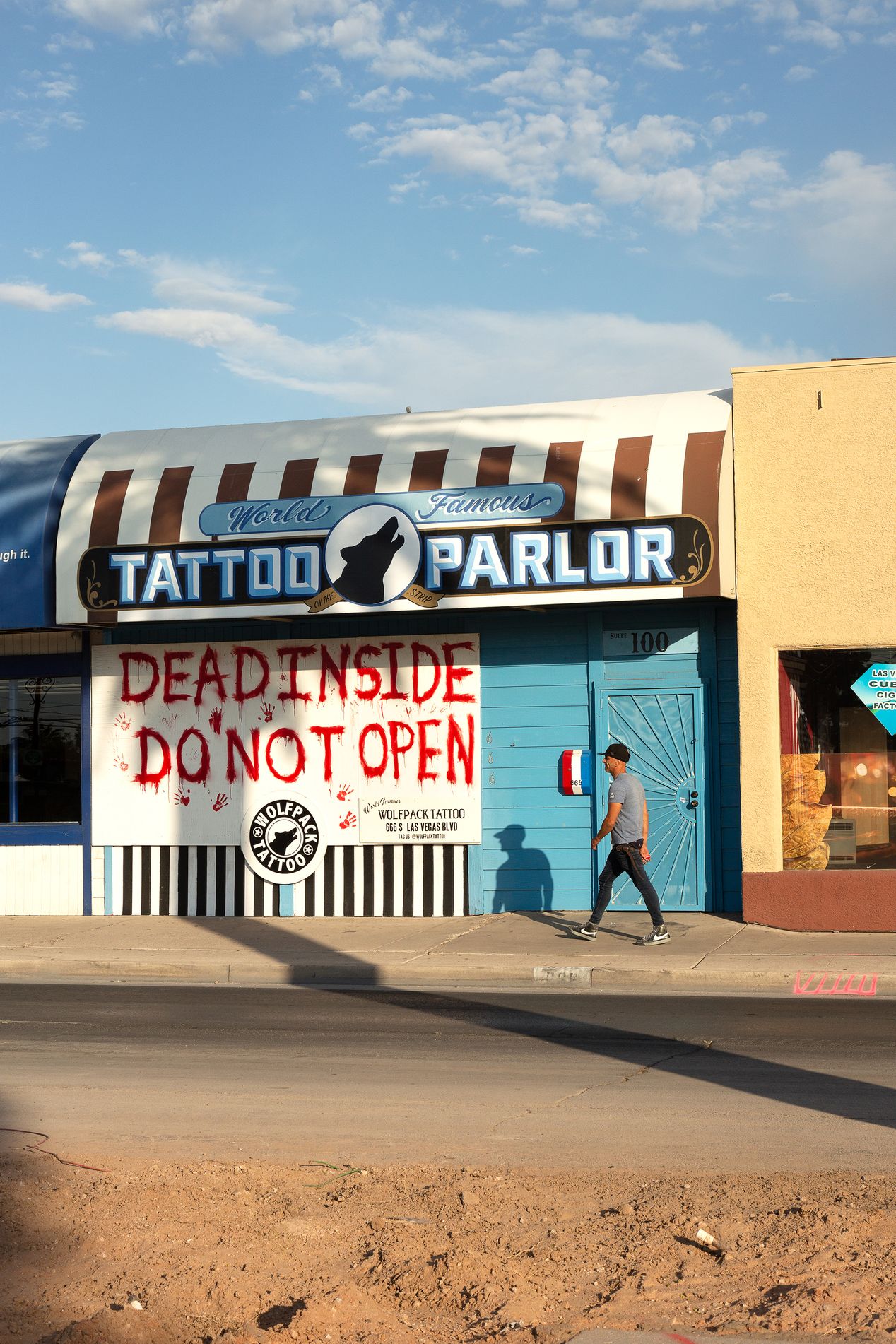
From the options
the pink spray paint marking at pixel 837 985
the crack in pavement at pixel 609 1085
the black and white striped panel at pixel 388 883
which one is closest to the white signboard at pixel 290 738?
the black and white striped panel at pixel 388 883

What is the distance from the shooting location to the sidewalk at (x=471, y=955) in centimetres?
1246

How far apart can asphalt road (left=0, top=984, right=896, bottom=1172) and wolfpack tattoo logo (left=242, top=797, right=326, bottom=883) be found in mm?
4684

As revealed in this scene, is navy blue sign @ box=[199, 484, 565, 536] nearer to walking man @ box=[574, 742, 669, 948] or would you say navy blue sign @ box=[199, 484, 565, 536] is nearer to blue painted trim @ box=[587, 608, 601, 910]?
blue painted trim @ box=[587, 608, 601, 910]

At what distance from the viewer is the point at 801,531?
14.9 metres

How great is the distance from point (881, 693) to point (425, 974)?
213 inches

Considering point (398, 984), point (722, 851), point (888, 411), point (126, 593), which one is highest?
point (888, 411)

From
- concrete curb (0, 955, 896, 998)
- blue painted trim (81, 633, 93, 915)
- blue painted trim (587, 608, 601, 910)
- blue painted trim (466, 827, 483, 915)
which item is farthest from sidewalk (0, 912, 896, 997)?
blue painted trim (81, 633, 93, 915)

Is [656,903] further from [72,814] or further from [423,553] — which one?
[72,814]

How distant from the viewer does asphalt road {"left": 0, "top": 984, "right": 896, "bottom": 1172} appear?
718cm

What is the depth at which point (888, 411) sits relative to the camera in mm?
14664

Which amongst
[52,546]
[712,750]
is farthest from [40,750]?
[712,750]

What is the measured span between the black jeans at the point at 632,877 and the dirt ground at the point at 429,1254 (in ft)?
24.2

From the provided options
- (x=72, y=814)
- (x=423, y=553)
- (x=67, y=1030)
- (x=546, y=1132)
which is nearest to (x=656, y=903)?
(x=423, y=553)

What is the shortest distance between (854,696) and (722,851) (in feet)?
7.15
